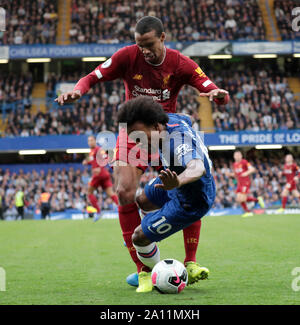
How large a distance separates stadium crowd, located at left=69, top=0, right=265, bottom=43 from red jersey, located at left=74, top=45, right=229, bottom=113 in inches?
937

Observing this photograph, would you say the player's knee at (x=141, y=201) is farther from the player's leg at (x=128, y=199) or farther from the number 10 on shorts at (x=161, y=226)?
the number 10 on shorts at (x=161, y=226)

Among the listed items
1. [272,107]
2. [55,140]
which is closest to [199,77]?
[55,140]

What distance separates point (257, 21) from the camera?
101ft

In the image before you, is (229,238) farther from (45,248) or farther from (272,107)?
(272,107)

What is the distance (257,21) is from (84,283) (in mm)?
28115

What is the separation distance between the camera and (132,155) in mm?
5219

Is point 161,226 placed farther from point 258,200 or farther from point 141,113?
point 258,200

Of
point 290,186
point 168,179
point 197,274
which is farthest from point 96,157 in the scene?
point 168,179

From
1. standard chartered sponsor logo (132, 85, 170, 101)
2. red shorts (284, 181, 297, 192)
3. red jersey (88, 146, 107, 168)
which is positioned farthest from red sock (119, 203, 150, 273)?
red shorts (284, 181, 297, 192)

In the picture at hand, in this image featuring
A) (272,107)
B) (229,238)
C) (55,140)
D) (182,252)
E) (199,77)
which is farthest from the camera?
(272,107)

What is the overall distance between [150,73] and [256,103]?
23.4 meters

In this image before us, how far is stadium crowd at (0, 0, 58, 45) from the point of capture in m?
29.4

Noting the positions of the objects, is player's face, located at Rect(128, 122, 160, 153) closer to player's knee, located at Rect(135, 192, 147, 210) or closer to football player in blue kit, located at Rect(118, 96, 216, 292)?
football player in blue kit, located at Rect(118, 96, 216, 292)

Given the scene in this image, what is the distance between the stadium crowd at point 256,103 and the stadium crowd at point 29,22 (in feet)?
32.3
